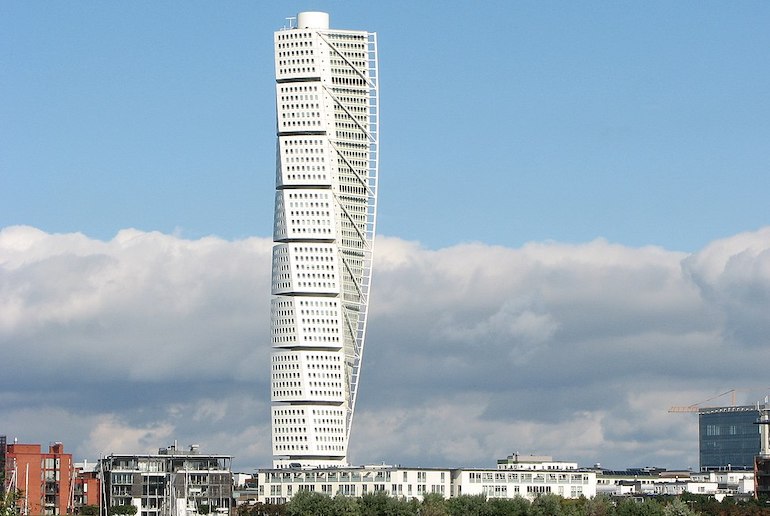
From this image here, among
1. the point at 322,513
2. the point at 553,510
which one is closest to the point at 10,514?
the point at 322,513

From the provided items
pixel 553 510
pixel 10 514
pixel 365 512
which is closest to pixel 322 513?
pixel 365 512

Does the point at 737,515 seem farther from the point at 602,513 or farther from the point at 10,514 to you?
the point at 10,514

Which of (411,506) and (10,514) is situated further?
(411,506)

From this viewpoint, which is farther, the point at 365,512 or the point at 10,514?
the point at 365,512

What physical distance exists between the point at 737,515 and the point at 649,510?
474 inches

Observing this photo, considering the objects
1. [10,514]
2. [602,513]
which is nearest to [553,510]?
[602,513]

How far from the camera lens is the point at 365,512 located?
191125 millimetres

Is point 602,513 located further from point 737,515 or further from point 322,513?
point 322,513

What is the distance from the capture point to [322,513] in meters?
192

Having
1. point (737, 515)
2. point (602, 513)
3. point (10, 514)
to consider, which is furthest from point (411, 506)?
point (10, 514)

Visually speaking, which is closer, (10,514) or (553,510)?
(10,514)

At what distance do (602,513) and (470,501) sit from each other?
14.4 metres

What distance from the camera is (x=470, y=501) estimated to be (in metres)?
196

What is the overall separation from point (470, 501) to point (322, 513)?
1631cm
